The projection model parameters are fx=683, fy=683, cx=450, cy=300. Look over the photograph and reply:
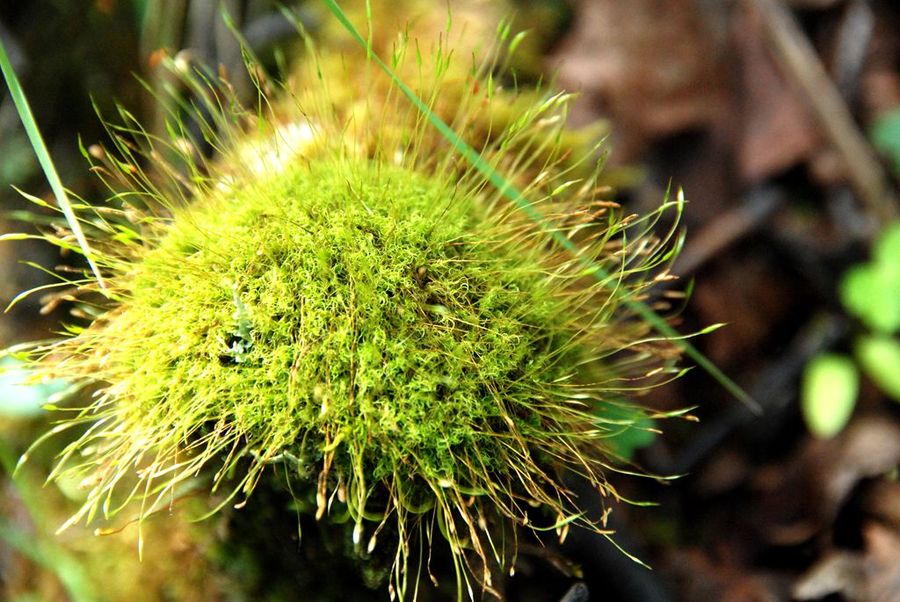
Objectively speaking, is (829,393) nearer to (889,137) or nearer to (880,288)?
(880,288)

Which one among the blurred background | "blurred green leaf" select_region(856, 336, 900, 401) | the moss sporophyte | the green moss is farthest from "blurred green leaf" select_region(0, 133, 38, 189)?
"blurred green leaf" select_region(856, 336, 900, 401)

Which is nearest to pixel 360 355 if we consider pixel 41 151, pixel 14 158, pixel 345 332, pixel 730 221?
pixel 345 332

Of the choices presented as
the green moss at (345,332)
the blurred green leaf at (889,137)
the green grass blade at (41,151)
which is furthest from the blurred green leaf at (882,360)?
the green grass blade at (41,151)

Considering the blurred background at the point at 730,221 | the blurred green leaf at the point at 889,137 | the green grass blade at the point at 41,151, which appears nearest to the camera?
the green grass blade at the point at 41,151

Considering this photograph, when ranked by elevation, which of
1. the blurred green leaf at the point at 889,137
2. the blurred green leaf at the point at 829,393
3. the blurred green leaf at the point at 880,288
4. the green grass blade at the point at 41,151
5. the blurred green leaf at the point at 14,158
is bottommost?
the blurred green leaf at the point at 829,393

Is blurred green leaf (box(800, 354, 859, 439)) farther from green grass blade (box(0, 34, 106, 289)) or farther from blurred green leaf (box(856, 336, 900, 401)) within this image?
green grass blade (box(0, 34, 106, 289))

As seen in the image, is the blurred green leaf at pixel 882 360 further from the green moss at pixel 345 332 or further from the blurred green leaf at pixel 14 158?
the blurred green leaf at pixel 14 158

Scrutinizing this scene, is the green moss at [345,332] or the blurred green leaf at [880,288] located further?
the blurred green leaf at [880,288]

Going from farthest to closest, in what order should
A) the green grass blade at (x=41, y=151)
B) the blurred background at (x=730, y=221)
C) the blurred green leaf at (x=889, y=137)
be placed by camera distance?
1. the blurred green leaf at (x=889, y=137)
2. the blurred background at (x=730, y=221)
3. the green grass blade at (x=41, y=151)

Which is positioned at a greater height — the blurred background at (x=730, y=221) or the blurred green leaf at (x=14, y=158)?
the blurred green leaf at (x=14, y=158)
